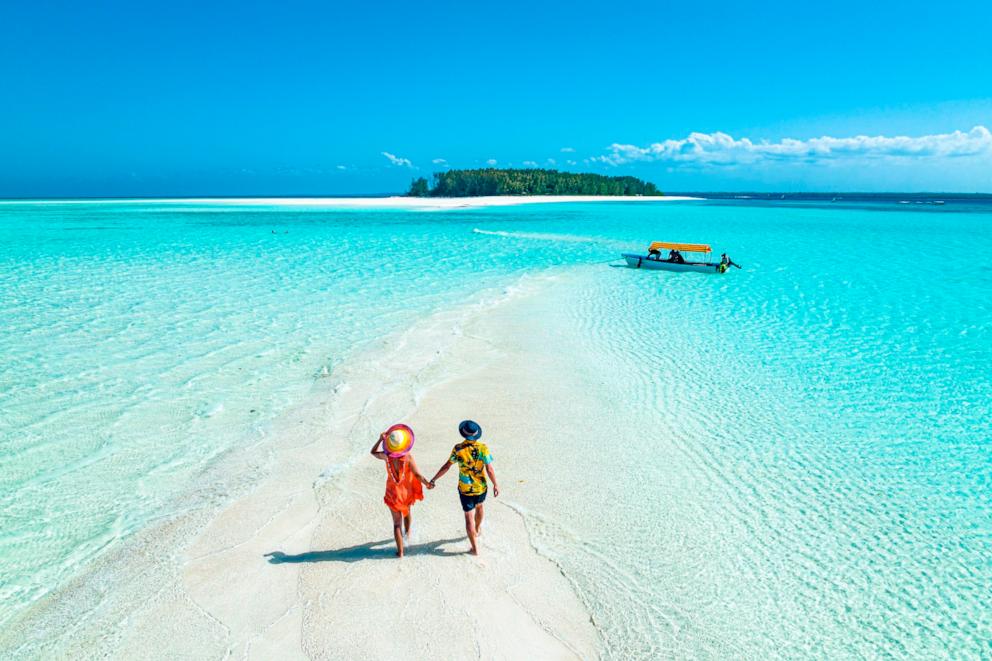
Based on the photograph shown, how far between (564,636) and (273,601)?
2.70m

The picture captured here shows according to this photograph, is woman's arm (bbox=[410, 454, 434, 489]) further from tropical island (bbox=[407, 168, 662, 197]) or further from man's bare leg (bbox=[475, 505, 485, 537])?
tropical island (bbox=[407, 168, 662, 197])

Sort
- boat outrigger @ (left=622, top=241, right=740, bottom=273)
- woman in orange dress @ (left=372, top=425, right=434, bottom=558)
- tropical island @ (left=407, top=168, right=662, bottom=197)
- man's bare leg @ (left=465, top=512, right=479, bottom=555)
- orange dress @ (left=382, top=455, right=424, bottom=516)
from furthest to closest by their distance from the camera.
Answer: tropical island @ (left=407, top=168, right=662, bottom=197) < boat outrigger @ (left=622, top=241, right=740, bottom=273) < man's bare leg @ (left=465, top=512, right=479, bottom=555) < orange dress @ (left=382, top=455, right=424, bottom=516) < woman in orange dress @ (left=372, top=425, right=434, bottom=558)

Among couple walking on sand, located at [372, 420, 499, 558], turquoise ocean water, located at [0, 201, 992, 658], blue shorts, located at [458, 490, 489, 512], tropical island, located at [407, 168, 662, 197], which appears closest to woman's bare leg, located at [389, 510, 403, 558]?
couple walking on sand, located at [372, 420, 499, 558]

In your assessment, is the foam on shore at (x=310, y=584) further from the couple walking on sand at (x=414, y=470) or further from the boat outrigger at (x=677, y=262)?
the boat outrigger at (x=677, y=262)

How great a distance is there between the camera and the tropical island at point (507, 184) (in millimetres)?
136125

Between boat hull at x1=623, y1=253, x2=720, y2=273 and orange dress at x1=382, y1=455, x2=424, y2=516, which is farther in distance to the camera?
boat hull at x1=623, y1=253, x2=720, y2=273

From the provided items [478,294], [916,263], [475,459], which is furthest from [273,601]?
[916,263]

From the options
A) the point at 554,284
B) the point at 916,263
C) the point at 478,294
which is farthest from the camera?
the point at 916,263

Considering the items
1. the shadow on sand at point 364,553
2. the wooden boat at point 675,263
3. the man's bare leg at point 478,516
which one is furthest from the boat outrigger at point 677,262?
the shadow on sand at point 364,553

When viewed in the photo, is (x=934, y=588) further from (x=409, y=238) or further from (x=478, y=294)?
(x=409, y=238)

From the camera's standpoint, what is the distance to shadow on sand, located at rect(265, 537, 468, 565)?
584 cm

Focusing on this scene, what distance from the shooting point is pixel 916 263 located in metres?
29.4

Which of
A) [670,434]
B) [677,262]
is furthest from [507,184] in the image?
[670,434]

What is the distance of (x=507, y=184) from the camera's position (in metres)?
135
